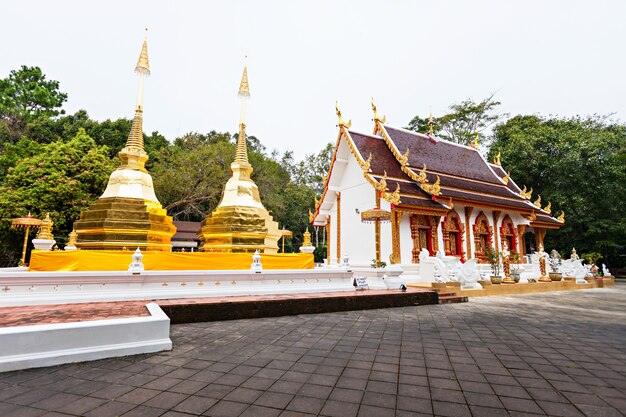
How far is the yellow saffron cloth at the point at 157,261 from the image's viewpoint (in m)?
7.35

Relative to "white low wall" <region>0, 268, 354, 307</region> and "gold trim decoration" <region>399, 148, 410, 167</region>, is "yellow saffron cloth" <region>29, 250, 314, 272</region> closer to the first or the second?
"white low wall" <region>0, 268, 354, 307</region>

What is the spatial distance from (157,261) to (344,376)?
635cm

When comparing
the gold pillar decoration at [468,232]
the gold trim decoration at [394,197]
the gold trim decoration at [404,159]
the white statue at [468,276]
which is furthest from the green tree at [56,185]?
the gold pillar decoration at [468,232]

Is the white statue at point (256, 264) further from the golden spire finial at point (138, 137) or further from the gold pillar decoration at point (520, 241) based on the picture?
the gold pillar decoration at point (520, 241)

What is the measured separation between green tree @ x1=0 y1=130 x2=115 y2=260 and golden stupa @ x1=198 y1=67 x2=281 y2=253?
9.89 metres

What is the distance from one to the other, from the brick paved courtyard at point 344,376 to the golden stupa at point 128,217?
4.15 meters

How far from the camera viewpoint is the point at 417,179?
587 inches

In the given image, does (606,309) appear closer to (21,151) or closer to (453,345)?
(453,345)

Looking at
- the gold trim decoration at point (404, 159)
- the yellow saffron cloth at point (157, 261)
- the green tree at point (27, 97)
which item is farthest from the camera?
the green tree at point (27, 97)

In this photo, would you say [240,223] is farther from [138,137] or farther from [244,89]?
[244,89]

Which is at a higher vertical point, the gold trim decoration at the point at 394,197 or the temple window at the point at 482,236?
the gold trim decoration at the point at 394,197

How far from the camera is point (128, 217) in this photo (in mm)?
8766

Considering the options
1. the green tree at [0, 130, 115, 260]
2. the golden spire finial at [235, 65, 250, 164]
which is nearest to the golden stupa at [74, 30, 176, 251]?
the golden spire finial at [235, 65, 250, 164]

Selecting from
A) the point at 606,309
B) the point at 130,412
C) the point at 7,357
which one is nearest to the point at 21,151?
the point at 7,357
